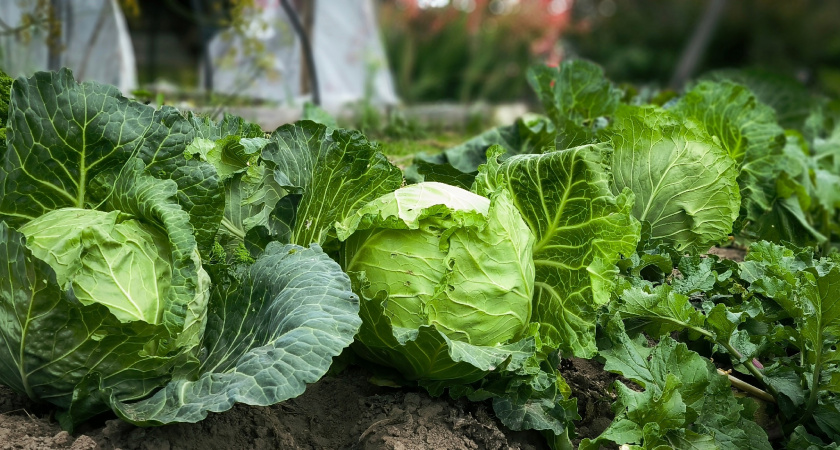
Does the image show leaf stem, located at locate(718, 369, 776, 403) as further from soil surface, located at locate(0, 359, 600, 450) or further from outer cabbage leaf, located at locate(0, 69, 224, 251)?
outer cabbage leaf, located at locate(0, 69, 224, 251)

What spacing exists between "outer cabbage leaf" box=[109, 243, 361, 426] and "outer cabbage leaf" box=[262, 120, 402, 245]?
0.61ft

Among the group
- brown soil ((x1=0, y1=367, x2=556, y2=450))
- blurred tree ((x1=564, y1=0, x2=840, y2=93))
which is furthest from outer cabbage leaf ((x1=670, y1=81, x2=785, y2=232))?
blurred tree ((x1=564, y1=0, x2=840, y2=93))

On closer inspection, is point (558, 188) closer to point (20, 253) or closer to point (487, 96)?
point (20, 253)

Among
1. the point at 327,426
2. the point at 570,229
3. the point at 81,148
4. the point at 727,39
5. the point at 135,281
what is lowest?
the point at 327,426

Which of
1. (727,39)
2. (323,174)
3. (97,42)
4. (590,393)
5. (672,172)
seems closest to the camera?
(323,174)

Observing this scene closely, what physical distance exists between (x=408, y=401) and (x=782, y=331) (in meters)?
1.20

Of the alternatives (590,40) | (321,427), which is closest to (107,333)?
(321,427)

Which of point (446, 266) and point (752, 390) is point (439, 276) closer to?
point (446, 266)

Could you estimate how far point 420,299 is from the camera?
6.13 feet

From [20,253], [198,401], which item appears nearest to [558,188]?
[198,401]

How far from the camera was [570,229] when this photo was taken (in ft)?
6.91

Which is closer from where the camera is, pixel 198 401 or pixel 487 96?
pixel 198 401

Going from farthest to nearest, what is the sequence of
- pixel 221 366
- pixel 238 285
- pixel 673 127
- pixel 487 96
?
pixel 487 96
pixel 673 127
pixel 238 285
pixel 221 366

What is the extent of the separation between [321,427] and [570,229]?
90 cm
